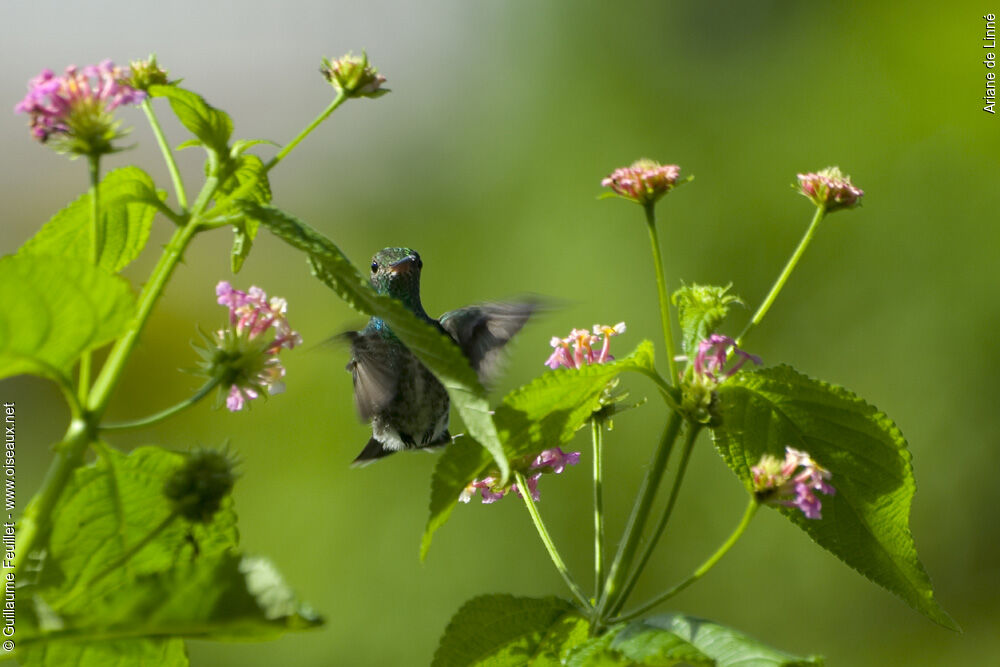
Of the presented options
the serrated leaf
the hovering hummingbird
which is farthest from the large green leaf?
the hovering hummingbird

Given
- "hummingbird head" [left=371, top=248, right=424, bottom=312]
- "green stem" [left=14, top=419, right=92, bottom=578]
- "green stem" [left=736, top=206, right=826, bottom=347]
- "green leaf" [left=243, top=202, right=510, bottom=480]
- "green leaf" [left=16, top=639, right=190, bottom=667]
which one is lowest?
"green leaf" [left=16, top=639, right=190, bottom=667]

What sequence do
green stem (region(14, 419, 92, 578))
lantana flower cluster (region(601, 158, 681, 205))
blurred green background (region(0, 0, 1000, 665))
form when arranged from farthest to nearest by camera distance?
blurred green background (region(0, 0, 1000, 665)) < lantana flower cluster (region(601, 158, 681, 205)) < green stem (region(14, 419, 92, 578))

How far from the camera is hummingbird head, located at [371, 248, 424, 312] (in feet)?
7.22

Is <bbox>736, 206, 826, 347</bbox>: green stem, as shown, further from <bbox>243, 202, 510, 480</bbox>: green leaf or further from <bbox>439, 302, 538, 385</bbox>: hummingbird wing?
<bbox>439, 302, 538, 385</bbox>: hummingbird wing

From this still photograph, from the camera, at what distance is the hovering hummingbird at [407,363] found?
6.59 ft

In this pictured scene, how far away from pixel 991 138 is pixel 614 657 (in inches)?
253

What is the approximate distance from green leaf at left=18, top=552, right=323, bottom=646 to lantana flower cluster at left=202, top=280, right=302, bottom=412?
1.33ft

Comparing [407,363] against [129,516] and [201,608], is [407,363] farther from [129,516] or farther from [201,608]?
[201,608]

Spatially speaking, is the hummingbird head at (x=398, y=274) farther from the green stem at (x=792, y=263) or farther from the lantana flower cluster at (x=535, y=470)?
the green stem at (x=792, y=263)

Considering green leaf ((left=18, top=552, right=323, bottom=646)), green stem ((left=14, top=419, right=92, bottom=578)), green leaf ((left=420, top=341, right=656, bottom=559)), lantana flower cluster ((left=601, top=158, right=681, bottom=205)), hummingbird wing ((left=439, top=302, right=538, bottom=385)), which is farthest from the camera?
hummingbird wing ((left=439, top=302, right=538, bottom=385))

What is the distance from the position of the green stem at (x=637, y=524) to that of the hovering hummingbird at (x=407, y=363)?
759 millimetres

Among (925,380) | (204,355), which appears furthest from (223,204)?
(925,380)

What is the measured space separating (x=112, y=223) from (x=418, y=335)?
410 mm

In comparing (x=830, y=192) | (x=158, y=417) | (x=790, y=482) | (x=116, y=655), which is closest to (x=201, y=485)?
(x=158, y=417)
